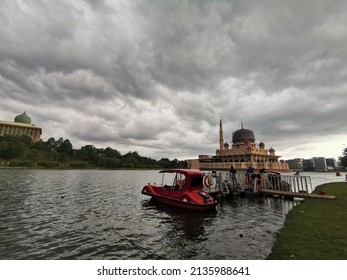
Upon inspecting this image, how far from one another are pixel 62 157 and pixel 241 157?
114975 mm

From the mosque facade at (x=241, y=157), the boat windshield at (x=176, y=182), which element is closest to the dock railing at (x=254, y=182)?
the boat windshield at (x=176, y=182)

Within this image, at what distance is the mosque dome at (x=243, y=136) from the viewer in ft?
410

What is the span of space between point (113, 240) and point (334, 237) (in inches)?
419

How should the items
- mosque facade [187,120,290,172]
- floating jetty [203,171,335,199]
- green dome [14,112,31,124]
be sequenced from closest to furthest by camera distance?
floating jetty [203,171,335,199], mosque facade [187,120,290,172], green dome [14,112,31,124]

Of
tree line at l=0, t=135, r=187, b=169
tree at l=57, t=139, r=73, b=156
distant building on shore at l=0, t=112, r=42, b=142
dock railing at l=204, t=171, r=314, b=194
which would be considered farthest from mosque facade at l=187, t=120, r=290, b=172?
distant building on shore at l=0, t=112, r=42, b=142

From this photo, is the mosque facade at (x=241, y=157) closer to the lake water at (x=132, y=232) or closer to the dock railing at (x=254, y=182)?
the dock railing at (x=254, y=182)

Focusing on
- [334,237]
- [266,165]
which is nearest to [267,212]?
[334,237]

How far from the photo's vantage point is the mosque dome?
125 meters

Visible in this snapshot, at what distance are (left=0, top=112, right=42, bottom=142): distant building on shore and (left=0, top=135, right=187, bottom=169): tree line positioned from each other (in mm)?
8378

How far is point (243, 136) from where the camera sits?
12594 cm

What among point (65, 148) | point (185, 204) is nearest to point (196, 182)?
point (185, 204)

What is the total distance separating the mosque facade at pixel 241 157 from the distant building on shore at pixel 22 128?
121 metres

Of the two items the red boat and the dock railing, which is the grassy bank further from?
the dock railing

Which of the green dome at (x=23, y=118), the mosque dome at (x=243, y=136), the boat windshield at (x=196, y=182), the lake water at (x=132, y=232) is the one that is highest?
the green dome at (x=23, y=118)
